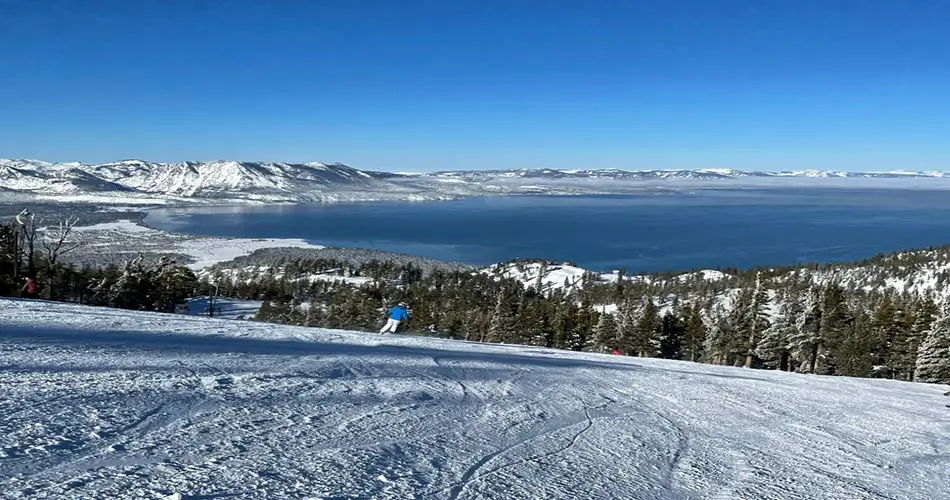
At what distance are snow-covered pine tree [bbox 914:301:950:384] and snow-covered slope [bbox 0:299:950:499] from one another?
88.6ft

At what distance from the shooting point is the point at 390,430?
5070mm

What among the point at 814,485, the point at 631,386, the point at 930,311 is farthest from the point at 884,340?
the point at 814,485

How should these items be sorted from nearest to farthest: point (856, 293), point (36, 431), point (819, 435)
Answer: point (36, 431) → point (819, 435) → point (856, 293)

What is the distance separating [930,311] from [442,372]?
47670 mm

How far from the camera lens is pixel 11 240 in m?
34.3

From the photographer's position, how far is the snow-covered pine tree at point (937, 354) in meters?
31.0

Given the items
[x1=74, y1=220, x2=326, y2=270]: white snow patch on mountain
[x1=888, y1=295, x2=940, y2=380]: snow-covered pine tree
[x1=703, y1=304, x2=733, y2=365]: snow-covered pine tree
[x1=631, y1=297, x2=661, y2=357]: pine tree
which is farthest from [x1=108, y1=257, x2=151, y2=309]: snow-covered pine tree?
[x1=74, y1=220, x2=326, y2=270]: white snow patch on mountain

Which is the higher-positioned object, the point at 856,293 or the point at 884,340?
the point at 884,340

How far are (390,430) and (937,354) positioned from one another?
3634 cm

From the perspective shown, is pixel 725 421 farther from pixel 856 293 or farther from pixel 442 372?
pixel 856 293

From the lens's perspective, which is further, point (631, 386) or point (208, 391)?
point (631, 386)

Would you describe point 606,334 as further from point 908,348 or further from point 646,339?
point 908,348

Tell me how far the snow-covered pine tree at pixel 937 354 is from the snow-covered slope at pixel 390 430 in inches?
1063

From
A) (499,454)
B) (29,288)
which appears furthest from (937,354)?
(29,288)
